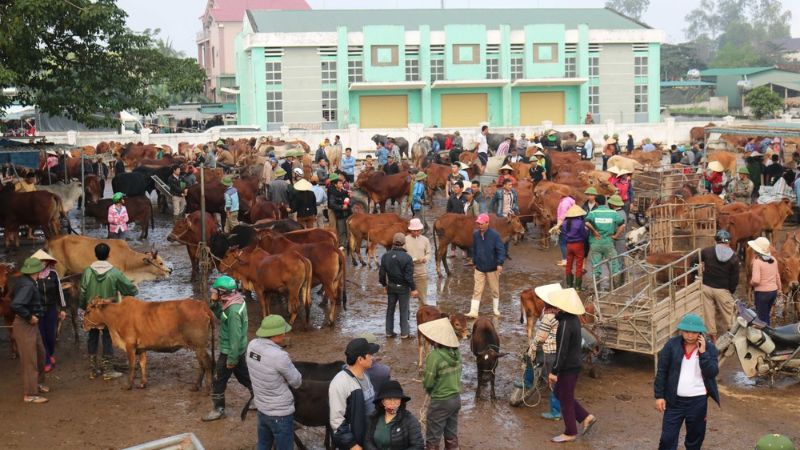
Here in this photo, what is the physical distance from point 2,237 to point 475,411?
14535 mm

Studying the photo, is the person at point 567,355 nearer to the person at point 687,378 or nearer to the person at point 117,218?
the person at point 687,378

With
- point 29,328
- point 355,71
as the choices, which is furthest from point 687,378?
point 355,71

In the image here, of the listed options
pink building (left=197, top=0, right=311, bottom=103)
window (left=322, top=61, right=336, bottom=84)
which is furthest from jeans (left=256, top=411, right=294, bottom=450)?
pink building (left=197, top=0, right=311, bottom=103)

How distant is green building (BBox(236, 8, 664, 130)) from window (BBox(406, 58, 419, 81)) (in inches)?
2.0

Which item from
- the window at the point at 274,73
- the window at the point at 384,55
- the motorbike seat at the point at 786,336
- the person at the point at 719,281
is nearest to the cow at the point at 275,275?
the person at the point at 719,281

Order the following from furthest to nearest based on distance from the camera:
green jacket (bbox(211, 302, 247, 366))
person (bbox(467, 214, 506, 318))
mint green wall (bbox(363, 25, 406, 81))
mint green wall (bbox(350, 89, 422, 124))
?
mint green wall (bbox(350, 89, 422, 124)) → mint green wall (bbox(363, 25, 406, 81)) → person (bbox(467, 214, 506, 318)) → green jacket (bbox(211, 302, 247, 366))

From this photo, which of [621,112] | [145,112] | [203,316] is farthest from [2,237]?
[621,112]

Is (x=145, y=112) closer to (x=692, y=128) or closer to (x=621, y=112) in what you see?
(x=692, y=128)

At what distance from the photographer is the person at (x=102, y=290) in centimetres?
1202

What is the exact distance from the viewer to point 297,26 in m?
53.4

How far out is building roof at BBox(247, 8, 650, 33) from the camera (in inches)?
2128

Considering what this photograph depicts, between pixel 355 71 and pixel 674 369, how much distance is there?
143 ft

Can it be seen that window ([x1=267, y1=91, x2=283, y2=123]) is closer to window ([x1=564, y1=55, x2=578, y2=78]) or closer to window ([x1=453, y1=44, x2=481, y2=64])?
window ([x1=453, y1=44, x2=481, y2=64])

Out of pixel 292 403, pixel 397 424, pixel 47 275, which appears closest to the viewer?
pixel 397 424
